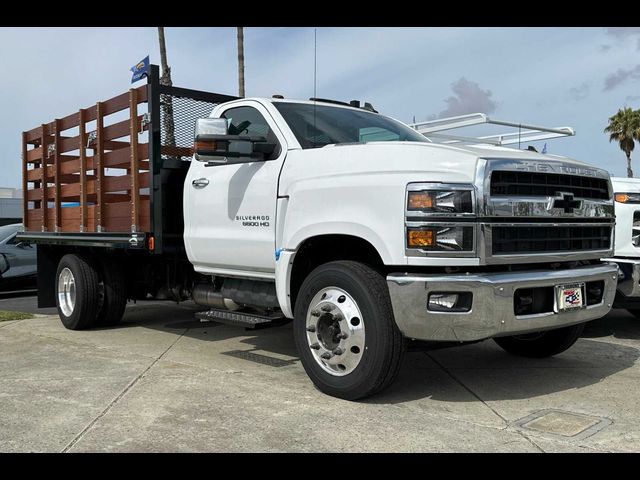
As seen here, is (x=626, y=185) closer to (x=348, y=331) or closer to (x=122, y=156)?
(x=348, y=331)

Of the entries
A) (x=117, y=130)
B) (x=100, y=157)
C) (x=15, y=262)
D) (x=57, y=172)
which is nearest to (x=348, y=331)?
(x=117, y=130)

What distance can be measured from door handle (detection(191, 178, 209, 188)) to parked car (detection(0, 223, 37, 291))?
7.01 meters

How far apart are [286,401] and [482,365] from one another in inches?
75.6

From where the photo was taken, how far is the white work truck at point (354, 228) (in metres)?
3.94

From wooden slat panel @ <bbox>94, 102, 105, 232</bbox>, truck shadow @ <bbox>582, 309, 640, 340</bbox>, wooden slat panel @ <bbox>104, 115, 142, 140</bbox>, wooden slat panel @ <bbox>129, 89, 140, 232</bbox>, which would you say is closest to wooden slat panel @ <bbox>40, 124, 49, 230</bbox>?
wooden slat panel @ <bbox>94, 102, 105, 232</bbox>

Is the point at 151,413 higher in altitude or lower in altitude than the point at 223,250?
lower

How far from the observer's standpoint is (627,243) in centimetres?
591

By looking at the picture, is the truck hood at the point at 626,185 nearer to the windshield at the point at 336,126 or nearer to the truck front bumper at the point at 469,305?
the windshield at the point at 336,126

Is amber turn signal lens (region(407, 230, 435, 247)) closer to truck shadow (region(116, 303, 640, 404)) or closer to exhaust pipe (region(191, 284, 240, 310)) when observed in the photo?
truck shadow (region(116, 303, 640, 404))

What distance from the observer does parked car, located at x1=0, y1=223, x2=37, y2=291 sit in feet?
38.2

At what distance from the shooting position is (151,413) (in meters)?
4.13

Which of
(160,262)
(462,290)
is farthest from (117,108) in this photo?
(462,290)

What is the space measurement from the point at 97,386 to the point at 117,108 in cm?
312
